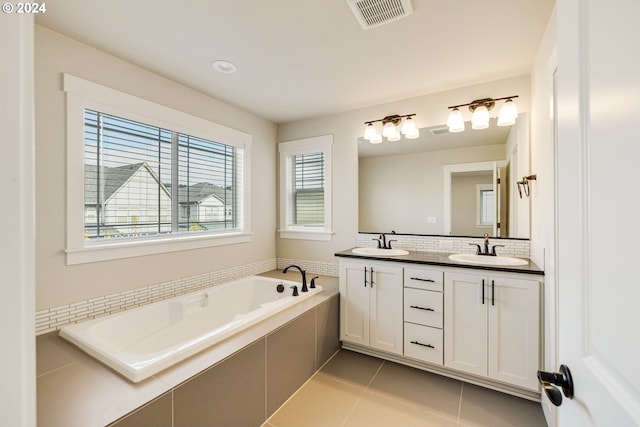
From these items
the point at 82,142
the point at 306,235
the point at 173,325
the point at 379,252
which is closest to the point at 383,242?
the point at 379,252

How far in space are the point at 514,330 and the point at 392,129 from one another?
2007 millimetres

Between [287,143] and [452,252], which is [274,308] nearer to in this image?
[452,252]

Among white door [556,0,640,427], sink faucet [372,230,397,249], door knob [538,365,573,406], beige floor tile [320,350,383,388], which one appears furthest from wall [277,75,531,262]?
door knob [538,365,573,406]

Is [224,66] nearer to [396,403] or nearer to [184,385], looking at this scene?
[184,385]

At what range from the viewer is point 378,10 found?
1.60 meters

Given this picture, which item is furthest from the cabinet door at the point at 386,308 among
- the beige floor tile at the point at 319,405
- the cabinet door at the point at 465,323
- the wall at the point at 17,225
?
the wall at the point at 17,225

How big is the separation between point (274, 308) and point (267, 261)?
1460 millimetres

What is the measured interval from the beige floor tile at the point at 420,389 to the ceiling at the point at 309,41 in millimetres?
2479

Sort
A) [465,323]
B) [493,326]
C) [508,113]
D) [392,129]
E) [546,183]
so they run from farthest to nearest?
[392,129], [508,113], [465,323], [493,326], [546,183]

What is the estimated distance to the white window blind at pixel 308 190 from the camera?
11.2 feet

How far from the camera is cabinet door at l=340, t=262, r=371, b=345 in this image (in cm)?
252

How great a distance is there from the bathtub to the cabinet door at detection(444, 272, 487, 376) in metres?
1.15

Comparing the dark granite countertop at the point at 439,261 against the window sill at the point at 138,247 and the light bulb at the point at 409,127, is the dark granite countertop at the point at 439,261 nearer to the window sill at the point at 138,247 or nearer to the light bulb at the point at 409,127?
the light bulb at the point at 409,127

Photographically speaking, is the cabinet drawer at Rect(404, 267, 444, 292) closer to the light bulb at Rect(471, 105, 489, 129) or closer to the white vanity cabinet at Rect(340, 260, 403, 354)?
the white vanity cabinet at Rect(340, 260, 403, 354)
